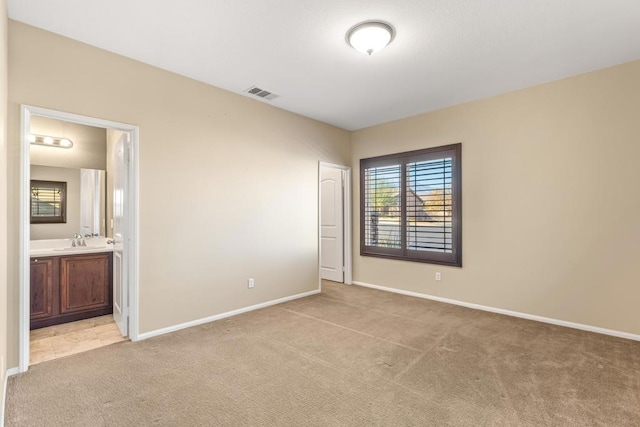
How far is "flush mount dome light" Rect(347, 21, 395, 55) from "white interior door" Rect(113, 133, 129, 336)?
8.12 feet

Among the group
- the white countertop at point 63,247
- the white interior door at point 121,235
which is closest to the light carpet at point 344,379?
the white interior door at point 121,235

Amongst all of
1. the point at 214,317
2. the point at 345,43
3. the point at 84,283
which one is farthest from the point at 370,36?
the point at 84,283

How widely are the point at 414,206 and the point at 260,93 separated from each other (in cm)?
278

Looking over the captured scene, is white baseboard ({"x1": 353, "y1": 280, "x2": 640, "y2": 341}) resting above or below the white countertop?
below

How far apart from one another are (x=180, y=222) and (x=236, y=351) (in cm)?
Answer: 153

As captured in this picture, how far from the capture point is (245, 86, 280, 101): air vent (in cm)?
394

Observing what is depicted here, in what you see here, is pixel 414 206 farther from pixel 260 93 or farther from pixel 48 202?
pixel 48 202

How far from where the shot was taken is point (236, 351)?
2.95m

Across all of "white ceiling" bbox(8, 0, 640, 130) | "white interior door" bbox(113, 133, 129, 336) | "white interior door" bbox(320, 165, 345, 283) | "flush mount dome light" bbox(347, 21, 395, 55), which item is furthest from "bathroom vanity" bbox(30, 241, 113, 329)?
"flush mount dome light" bbox(347, 21, 395, 55)

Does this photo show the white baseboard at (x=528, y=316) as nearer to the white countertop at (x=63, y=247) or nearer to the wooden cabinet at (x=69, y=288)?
the wooden cabinet at (x=69, y=288)

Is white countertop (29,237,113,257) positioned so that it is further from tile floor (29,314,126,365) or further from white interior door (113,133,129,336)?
tile floor (29,314,126,365)

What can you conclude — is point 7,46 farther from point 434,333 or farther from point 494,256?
point 494,256

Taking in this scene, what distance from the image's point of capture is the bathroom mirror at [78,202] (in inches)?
169

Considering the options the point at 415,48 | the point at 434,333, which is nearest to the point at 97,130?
the point at 415,48
